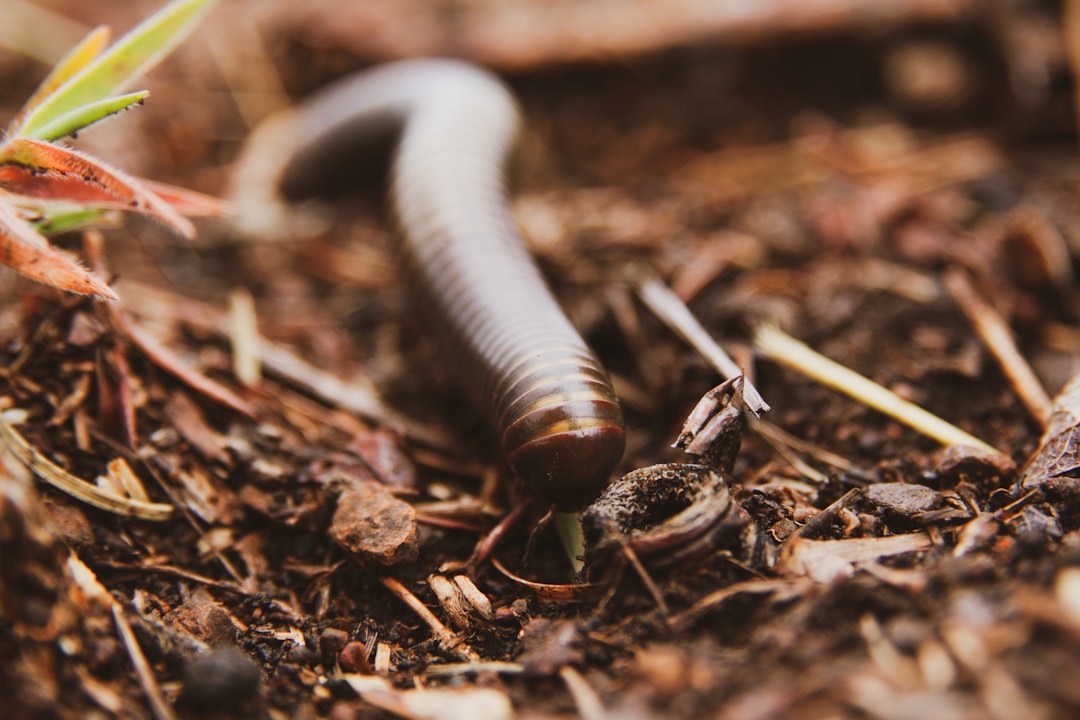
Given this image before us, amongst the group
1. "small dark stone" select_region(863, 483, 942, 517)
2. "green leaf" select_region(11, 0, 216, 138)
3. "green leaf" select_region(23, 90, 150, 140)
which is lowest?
"small dark stone" select_region(863, 483, 942, 517)

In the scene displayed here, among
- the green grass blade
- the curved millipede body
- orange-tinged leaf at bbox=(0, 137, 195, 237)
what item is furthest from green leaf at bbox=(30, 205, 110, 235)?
the curved millipede body

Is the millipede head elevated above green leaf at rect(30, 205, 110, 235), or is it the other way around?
green leaf at rect(30, 205, 110, 235)

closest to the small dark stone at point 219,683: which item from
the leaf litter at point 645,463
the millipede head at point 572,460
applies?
the leaf litter at point 645,463

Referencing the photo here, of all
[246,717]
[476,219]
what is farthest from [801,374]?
[246,717]

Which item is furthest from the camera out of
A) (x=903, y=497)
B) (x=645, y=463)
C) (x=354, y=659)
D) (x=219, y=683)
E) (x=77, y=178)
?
(x=645, y=463)

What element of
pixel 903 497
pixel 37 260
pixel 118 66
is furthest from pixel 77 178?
pixel 903 497

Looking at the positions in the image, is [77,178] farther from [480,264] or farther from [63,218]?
[480,264]

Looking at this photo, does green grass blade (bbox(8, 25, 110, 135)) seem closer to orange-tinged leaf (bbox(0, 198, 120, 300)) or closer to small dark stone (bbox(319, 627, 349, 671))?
orange-tinged leaf (bbox(0, 198, 120, 300))
